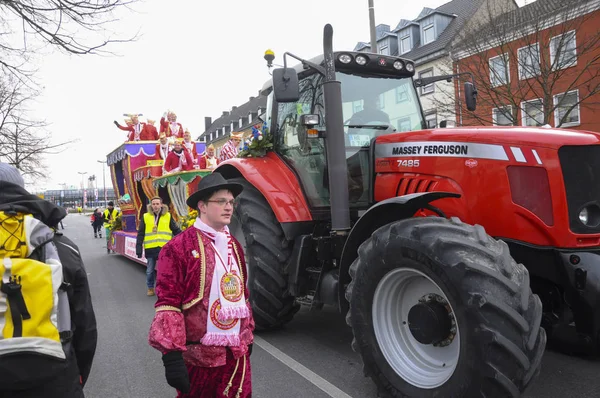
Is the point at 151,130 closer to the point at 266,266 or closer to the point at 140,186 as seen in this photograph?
the point at 140,186

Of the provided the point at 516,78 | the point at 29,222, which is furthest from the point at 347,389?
the point at 516,78

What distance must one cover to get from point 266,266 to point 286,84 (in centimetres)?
175

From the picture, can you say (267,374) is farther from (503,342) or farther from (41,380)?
(41,380)

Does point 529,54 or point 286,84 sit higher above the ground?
point 529,54

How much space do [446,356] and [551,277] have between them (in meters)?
0.86

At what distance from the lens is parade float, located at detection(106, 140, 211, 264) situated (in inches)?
400

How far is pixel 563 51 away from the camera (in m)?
11.3

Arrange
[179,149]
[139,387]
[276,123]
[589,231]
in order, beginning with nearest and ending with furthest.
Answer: [589,231] → [139,387] → [276,123] → [179,149]

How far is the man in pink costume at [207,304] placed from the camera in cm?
221

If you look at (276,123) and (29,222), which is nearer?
(29,222)

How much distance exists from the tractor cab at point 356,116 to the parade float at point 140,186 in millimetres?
5220

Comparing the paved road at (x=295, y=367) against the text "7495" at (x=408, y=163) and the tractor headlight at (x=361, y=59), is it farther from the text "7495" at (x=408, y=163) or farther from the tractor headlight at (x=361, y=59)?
the tractor headlight at (x=361, y=59)

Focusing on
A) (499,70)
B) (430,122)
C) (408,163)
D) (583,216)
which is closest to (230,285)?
(408,163)

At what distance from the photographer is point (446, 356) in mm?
3139
